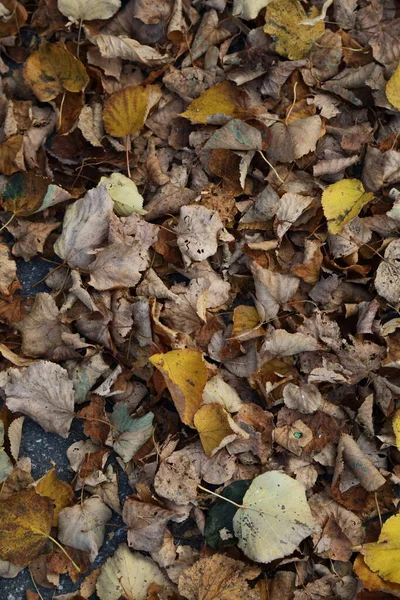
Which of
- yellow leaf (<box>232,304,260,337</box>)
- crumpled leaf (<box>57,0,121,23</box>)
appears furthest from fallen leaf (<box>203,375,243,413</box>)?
crumpled leaf (<box>57,0,121,23</box>)

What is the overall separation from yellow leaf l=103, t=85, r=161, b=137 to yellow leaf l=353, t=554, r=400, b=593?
132cm

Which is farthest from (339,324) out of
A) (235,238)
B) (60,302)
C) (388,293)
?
(60,302)

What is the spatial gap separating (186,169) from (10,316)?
66 cm

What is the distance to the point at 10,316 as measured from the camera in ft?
6.05

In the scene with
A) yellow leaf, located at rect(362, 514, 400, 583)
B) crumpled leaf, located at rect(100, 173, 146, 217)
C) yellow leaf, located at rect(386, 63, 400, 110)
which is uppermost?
yellow leaf, located at rect(386, 63, 400, 110)

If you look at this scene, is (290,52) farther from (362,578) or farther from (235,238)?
(362,578)

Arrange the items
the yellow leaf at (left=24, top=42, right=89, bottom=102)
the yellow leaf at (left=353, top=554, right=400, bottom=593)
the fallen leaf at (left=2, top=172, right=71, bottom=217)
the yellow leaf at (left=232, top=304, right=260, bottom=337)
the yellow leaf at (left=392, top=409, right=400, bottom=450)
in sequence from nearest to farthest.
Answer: the yellow leaf at (left=353, top=554, right=400, bottom=593)
the yellow leaf at (left=392, top=409, right=400, bottom=450)
the yellow leaf at (left=232, top=304, right=260, bottom=337)
the fallen leaf at (left=2, top=172, right=71, bottom=217)
the yellow leaf at (left=24, top=42, right=89, bottom=102)

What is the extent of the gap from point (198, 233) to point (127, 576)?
35.5 inches

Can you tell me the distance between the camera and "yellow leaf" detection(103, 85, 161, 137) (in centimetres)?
198

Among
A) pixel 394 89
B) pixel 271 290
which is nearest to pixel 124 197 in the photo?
pixel 271 290

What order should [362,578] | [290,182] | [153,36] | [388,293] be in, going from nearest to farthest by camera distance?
[362,578] → [388,293] → [290,182] → [153,36]

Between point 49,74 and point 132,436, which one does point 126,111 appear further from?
point 132,436

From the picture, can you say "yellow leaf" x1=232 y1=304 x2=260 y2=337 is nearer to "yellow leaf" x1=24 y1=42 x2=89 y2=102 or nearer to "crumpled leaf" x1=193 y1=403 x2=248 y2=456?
"crumpled leaf" x1=193 y1=403 x2=248 y2=456

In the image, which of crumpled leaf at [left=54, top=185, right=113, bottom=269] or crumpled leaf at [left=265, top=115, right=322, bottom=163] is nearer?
crumpled leaf at [left=54, top=185, right=113, bottom=269]
